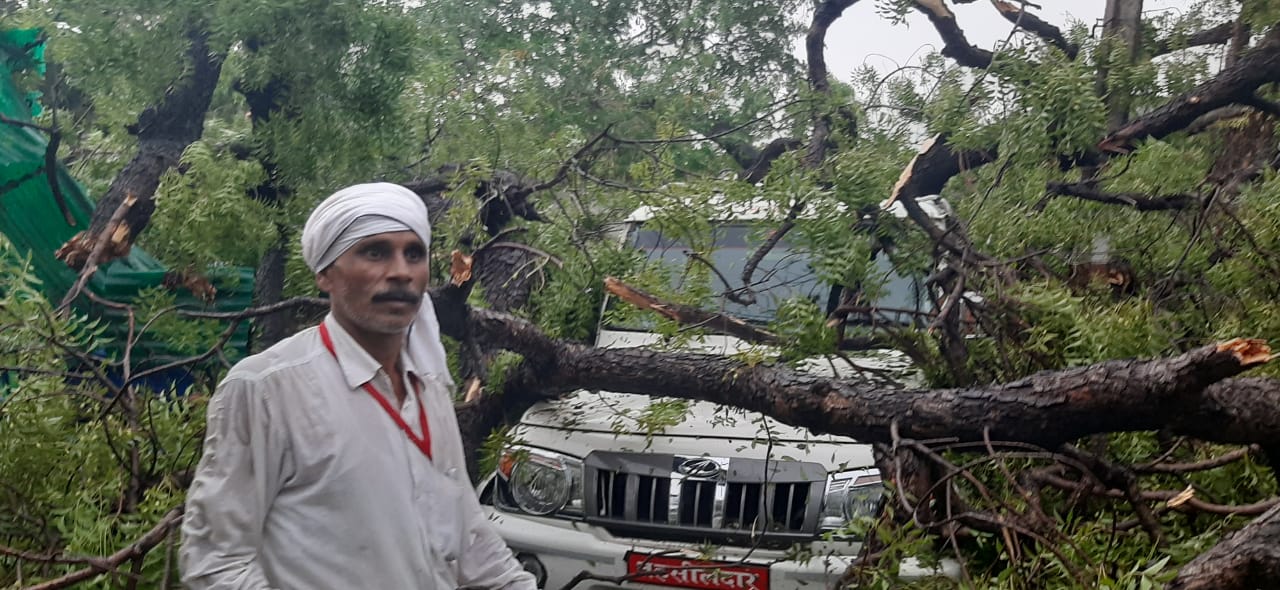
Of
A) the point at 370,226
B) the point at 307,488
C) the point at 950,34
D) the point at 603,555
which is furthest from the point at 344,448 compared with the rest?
the point at 950,34

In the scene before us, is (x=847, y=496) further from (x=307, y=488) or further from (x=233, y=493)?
(x=233, y=493)

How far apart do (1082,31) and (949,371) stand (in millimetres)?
3027

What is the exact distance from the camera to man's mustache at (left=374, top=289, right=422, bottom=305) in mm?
2004

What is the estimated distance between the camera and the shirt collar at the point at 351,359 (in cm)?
190

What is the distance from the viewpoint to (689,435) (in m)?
3.92

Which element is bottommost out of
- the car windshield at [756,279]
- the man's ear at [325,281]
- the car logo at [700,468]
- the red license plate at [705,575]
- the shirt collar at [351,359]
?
the red license plate at [705,575]

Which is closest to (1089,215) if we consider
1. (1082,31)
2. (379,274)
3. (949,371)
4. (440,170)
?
(1082,31)

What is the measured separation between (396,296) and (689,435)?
2.09 metres

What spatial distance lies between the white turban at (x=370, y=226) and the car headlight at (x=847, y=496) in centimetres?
193

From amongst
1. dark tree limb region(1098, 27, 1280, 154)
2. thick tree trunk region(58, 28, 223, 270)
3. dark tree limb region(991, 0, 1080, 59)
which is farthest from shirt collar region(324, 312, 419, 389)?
dark tree limb region(991, 0, 1080, 59)

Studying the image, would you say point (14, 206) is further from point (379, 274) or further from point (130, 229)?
point (379, 274)

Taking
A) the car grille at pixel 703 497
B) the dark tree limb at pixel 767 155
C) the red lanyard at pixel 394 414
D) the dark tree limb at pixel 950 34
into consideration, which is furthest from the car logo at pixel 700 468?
the dark tree limb at pixel 950 34

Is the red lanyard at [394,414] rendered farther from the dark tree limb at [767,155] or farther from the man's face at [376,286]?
the dark tree limb at [767,155]

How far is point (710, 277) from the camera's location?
4.34m
